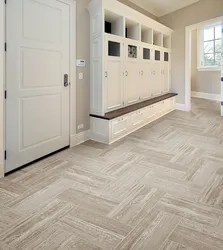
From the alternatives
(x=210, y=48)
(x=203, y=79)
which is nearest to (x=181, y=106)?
(x=203, y=79)

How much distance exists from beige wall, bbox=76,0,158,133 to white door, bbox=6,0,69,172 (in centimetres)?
29

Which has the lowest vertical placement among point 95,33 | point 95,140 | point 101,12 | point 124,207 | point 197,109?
point 124,207

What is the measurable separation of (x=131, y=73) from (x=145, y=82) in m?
0.69

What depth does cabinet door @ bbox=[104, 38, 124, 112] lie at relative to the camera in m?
3.92

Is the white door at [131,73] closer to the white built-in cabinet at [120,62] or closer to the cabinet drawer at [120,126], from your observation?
the white built-in cabinet at [120,62]

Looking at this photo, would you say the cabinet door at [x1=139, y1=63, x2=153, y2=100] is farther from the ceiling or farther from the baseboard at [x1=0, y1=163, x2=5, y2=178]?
the baseboard at [x1=0, y1=163, x2=5, y2=178]

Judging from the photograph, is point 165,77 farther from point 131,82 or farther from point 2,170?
point 2,170

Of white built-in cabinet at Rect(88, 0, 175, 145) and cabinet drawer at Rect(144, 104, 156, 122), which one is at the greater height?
white built-in cabinet at Rect(88, 0, 175, 145)

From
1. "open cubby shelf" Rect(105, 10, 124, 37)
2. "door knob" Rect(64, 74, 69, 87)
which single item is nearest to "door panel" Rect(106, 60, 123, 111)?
"open cubby shelf" Rect(105, 10, 124, 37)

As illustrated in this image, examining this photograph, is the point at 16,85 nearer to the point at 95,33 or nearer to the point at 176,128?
the point at 95,33

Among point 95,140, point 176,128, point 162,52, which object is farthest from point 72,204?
point 162,52

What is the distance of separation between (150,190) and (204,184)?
0.58 m

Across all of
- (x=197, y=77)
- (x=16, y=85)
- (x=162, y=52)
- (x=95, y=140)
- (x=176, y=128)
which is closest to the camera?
(x=16, y=85)

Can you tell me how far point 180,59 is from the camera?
6.42m
